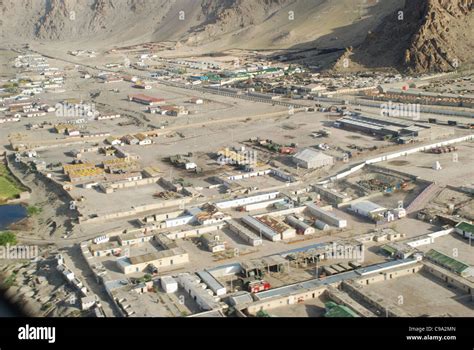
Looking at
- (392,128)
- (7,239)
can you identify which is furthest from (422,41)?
(7,239)

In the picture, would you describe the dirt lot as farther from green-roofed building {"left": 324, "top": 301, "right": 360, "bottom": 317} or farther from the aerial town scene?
green-roofed building {"left": 324, "top": 301, "right": 360, "bottom": 317}

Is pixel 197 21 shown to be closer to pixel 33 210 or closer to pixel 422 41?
pixel 422 41

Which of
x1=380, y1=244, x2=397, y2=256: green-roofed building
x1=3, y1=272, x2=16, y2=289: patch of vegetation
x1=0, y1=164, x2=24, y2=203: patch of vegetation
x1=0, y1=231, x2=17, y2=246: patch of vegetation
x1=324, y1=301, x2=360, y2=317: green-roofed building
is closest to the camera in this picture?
x1=324, y1=301, x2=360, y2=317: green-roofed building

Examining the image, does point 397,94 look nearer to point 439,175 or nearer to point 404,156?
point 404,156

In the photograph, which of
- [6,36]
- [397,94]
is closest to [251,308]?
[397,94]

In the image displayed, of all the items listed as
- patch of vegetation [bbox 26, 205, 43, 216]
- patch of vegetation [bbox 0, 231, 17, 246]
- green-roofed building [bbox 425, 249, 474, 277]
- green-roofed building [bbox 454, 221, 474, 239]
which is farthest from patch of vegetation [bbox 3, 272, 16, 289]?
green-roofed building [bbox 454, 221, 474, 239]
